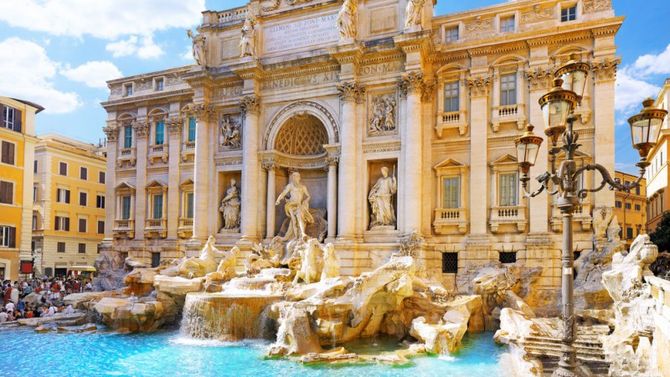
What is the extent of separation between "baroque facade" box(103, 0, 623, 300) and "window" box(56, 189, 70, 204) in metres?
15.0

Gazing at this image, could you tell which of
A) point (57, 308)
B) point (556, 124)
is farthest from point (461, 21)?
point (57, 308)

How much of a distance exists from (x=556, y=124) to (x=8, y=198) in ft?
96.1

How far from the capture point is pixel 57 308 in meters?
19.7

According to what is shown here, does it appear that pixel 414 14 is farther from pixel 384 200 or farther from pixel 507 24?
pixel 384 200

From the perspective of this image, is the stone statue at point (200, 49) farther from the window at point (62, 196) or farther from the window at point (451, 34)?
the window at point (62, 196)

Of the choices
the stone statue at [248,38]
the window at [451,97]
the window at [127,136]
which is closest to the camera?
the window at [451,97]

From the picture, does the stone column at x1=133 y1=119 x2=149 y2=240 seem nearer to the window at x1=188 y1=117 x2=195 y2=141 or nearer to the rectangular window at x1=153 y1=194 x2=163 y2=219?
the rectangular window at x1=153 y1=194 x2=163 y2=219

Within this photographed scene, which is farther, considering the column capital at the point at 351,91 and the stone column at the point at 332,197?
the stone column at the point at 332,197

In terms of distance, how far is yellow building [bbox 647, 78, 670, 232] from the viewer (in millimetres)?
28141

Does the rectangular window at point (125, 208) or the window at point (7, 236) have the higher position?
the rectangular window at point (125, 208)

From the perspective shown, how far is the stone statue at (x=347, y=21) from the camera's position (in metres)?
20.9

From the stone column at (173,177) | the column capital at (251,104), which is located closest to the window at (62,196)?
the stone column at (173,177)

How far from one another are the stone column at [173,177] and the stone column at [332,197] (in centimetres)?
891

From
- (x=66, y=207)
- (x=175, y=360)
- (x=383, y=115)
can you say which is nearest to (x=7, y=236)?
(x=66, y=207)
